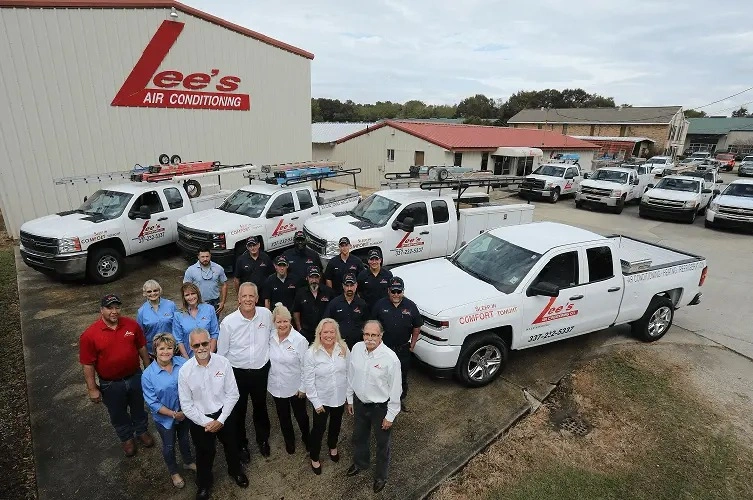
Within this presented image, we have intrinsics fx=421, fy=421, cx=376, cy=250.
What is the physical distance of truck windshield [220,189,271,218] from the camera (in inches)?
376

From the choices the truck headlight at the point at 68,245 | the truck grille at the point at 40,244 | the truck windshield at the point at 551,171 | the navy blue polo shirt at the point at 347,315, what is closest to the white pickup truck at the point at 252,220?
the truck headlight at the point at 68,245

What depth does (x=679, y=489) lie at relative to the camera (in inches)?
156

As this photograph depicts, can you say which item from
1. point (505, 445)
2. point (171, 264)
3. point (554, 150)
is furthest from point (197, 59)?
point (554, 150)

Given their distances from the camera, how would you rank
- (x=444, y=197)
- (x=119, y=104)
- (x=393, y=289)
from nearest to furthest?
1. (x=393, y=289)
2. (x=444, y=197)
3. (x=119, y=104)

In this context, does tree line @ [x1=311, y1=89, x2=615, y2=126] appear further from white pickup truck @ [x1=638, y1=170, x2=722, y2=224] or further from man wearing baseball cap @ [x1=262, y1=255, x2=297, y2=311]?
man wearing baseball cap @ [x1=262, y1=255, x2=297, y2=311]

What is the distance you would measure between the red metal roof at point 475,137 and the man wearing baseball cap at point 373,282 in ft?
57.8

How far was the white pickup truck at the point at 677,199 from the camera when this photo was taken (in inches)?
611

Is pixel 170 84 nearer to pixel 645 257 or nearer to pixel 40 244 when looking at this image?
pixel 40 244

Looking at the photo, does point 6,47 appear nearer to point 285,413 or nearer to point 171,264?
point 171,264

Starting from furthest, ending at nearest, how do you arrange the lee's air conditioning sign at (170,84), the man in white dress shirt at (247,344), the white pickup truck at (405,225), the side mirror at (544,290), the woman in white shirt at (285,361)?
the lee's air conditioning sign at (170,84) < the white pickup truck at (405,225) < the side mirror at (544,290) < the man in white dress shirt at (247,344) < the woman in white shirt at (285,361)

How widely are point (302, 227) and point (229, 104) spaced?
8113mm

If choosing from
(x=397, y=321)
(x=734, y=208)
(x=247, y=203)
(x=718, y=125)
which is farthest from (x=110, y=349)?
(x=718, y=125)

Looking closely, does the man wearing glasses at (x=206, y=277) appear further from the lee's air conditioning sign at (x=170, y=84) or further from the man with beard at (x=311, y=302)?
the lee's air conditioning sign at (x=170, y=84)

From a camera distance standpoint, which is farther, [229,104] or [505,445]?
[229,104]
